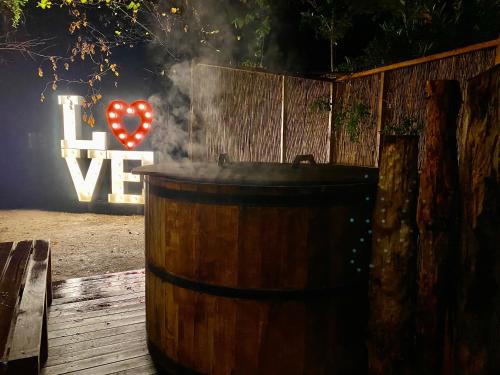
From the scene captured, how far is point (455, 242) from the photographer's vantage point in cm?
230

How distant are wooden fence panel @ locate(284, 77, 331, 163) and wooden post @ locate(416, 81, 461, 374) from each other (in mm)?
3804

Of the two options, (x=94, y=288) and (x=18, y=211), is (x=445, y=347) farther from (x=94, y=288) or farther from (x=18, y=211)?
(x=18, y=211)

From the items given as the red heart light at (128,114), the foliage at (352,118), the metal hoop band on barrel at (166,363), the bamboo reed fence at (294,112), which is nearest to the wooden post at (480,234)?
the metal hoop band on barrel at (166,363)

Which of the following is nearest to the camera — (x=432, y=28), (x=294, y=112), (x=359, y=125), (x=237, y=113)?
(x=359, y=125)

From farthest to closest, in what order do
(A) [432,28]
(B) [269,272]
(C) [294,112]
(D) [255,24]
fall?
(D) [255,24] < (A) [432,28] < (C) [294,112] < (B) [269,272]

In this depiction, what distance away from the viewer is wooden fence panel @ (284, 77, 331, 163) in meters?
6.10

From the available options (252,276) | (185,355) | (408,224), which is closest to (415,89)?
(408,224)

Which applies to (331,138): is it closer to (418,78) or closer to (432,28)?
(418,78)

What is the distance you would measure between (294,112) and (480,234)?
4263 mm

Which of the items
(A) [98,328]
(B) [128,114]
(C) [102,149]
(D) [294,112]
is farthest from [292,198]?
(C) [102,149]

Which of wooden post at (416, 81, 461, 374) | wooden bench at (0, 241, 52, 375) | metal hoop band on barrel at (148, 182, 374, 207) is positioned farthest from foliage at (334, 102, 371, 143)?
wooden bench at (0, 241, 52, 375)

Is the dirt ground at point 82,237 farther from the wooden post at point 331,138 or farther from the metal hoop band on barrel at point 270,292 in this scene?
the metal hoop band on barrel at point 270,292

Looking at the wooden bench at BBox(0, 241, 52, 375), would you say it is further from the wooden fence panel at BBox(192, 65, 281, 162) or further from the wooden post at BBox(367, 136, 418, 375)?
the wooden fence panel at BBox(192, 65, 281, 162)

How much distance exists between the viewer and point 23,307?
8.23 feet
